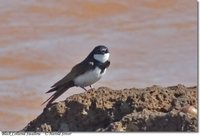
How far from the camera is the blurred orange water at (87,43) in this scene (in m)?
8.02

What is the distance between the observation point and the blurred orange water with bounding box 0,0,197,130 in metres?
8.02

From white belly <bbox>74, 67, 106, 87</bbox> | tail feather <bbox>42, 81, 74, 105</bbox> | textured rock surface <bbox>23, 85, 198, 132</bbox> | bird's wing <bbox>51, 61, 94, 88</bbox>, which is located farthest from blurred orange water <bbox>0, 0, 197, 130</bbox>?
textured rock surface <bbox>23, 85, 198, 132</bbox>

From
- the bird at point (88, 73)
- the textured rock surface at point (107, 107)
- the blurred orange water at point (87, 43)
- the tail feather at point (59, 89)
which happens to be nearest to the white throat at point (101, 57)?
the bird at point (88, 73)

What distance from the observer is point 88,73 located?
5.59 meters

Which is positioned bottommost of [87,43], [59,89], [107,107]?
[107,107]

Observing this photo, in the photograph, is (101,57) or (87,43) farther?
(87,43)

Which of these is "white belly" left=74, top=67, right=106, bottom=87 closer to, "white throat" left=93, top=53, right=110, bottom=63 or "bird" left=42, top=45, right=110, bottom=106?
"bird" left=42, top=45, right=110, bottom=106

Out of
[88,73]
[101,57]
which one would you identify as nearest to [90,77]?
[88,73]

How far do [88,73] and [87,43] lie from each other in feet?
13.1

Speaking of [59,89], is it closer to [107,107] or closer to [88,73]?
[88,73]

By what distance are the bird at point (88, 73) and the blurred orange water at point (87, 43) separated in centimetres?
79

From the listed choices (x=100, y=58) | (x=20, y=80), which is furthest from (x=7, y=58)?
(x=100, y=58)

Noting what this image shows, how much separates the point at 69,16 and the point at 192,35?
2.37 m

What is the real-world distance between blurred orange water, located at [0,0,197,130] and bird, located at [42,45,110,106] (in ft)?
2.60
